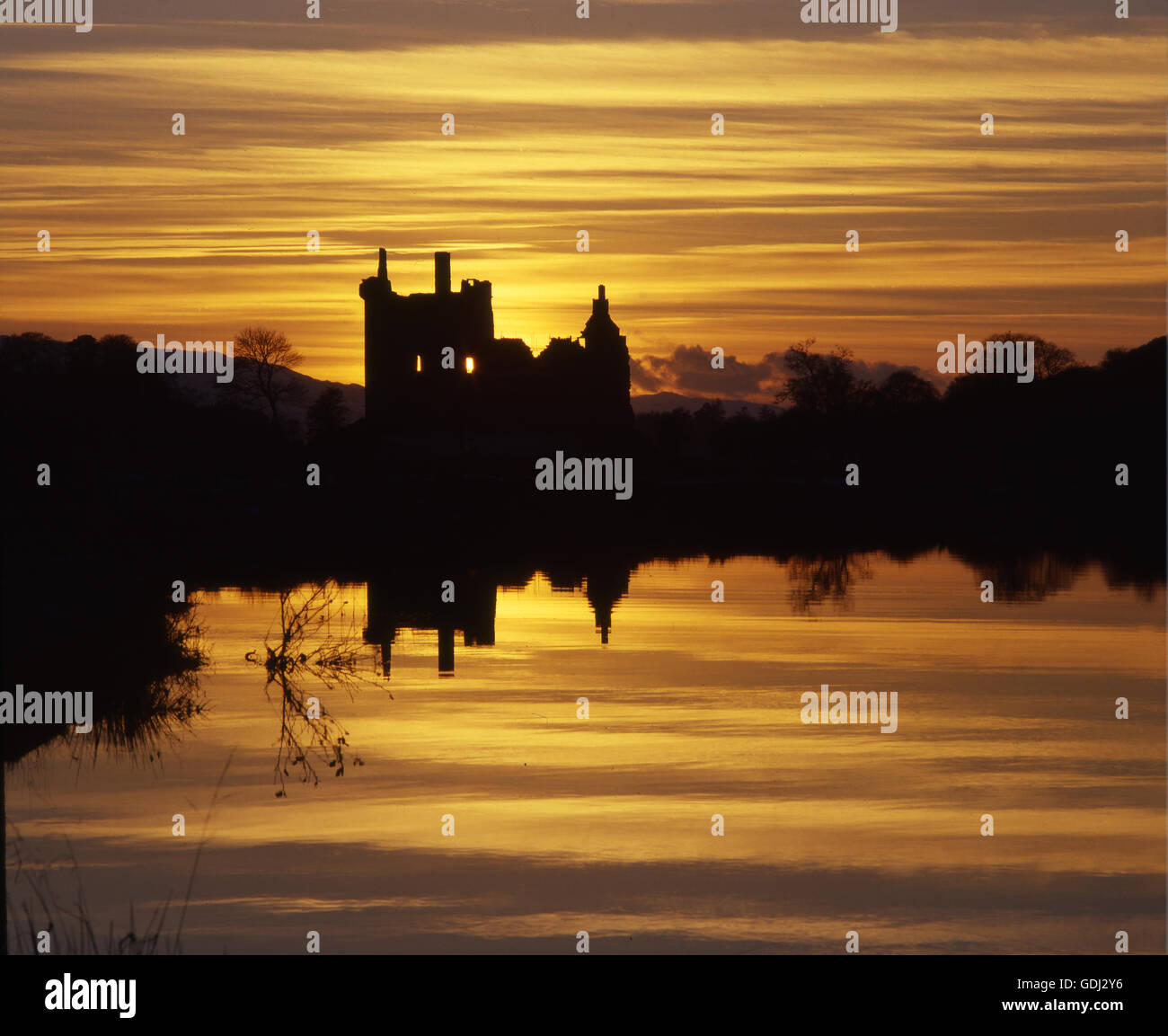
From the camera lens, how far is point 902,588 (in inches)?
1451

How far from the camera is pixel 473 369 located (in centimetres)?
9912

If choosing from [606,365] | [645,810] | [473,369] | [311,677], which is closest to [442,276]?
[473,369]

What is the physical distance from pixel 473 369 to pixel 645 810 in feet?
282

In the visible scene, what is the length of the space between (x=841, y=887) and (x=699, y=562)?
3448cm

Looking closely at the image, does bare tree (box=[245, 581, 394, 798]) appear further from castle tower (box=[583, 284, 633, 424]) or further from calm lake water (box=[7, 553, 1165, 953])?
castle tower (box=[583, 284, 633, 424])

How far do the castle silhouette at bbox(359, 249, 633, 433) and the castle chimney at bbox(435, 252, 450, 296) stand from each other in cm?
5

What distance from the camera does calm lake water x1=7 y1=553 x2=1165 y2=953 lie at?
11.1m

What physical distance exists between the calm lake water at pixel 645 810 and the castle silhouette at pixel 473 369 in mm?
71880

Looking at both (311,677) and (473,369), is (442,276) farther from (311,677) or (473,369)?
(311,677)

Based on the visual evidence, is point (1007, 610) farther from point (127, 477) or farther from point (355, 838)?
point (127, 477)

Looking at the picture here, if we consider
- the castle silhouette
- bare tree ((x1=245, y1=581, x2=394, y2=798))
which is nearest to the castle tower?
the castle silhouette

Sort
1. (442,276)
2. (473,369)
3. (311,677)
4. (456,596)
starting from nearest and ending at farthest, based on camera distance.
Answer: (311,677), (456,596), (473,369), (442,276)

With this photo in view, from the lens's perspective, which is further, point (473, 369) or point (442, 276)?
point (442, 276)

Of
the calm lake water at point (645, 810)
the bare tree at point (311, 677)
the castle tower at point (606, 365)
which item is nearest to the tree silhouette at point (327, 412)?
the castle tower at point (606, 365)
